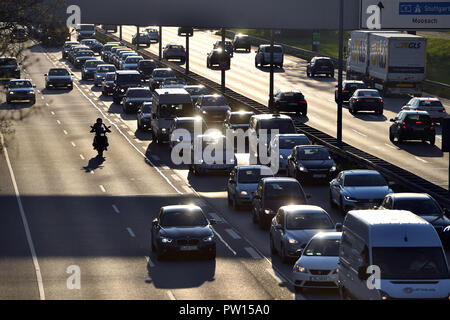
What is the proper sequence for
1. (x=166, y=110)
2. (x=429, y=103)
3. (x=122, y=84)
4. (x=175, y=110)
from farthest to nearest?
(x=122, y=84)
(x=429, y=103)
(x=175, y=110)
(x=166, y=110)

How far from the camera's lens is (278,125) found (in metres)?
48.3

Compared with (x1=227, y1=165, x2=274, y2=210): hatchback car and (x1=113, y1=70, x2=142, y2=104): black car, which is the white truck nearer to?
(x1=113, y1=70, x2=142, y2=104): black car

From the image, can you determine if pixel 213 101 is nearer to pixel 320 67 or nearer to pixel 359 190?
pixel 359 190

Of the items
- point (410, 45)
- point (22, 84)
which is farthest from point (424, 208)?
point (22, 84)

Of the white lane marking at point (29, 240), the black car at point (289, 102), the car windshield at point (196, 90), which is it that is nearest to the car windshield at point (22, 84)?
the car windshield at point (196, 90)

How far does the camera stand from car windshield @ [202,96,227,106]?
59719 millimetres

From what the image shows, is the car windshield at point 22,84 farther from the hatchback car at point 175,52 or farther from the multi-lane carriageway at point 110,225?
the hatchback car at point 175,52

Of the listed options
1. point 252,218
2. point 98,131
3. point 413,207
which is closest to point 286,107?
point 98,131

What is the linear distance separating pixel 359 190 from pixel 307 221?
6.57 meters

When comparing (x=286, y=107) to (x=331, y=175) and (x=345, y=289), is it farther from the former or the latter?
(x=345, y=289)

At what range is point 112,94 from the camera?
7531cm

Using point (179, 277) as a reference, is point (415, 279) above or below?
above

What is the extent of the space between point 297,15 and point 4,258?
3356 cm

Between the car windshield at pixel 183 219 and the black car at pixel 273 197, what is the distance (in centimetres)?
428
